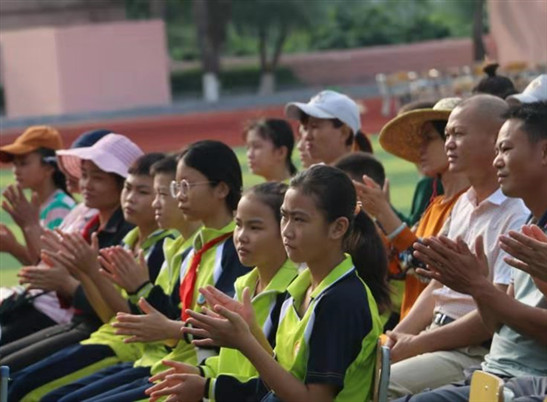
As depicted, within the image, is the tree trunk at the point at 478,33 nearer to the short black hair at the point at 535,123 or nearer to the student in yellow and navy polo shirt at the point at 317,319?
the short black hair at the point at 535,123

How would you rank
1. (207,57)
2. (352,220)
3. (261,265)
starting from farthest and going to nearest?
(207,57)
(261,265)
(352,220)

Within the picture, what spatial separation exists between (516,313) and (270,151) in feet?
9.90

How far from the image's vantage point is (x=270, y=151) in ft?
23.6

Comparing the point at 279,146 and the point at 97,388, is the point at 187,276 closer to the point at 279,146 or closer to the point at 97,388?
the point at 97,388

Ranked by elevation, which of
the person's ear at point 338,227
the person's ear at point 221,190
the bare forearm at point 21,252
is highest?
the person's ear at point 338,227

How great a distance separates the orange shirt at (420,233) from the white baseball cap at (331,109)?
1.10 meters

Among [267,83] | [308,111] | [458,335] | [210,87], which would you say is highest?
[308,111]

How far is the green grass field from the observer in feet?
34.9

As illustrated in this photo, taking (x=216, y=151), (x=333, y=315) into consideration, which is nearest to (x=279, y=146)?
(x=216, y=151)

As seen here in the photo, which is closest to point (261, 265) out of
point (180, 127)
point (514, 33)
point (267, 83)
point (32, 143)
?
point (32, 143)

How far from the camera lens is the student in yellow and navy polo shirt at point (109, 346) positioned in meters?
6.14

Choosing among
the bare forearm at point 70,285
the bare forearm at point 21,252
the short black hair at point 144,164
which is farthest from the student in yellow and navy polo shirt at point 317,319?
Answer: the bare forearm at point 21,252

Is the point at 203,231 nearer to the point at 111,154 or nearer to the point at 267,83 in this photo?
the point at 111,154

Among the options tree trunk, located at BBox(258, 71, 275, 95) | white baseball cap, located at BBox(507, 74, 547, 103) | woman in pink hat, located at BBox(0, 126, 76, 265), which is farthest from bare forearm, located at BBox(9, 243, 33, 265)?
tree trunk, located at BBox(258, 71, 275, 95)
